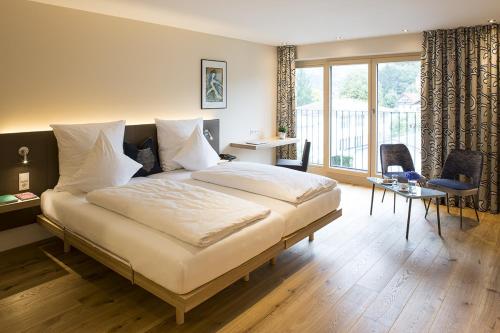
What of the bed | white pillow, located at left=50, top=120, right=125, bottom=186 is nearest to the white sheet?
the bed

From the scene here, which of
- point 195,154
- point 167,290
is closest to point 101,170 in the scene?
point 195,154

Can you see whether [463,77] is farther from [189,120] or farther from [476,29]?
[189,120]

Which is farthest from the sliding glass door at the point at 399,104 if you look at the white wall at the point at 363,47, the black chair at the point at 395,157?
the black chair at the point at 395,157

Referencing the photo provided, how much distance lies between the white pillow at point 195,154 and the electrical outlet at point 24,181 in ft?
4.88

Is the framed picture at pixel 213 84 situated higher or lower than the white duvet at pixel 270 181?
higher

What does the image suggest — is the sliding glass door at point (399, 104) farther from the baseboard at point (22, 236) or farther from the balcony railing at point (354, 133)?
the baseboard at point (22, 236)

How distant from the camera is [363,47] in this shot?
5.53 m

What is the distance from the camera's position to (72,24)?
11.9 feet

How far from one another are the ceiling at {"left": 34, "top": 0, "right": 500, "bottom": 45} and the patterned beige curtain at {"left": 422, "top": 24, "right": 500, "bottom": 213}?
23cm

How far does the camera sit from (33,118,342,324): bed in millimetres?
2123

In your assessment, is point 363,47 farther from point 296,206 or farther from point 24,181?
point 24,181

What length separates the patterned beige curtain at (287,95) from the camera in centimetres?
629

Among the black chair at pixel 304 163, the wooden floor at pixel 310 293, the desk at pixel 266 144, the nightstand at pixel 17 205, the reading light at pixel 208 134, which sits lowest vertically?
the wooden floor at pixel 310 293

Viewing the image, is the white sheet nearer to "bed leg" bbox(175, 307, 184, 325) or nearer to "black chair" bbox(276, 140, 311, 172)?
"bed leg" bbox(175, 307, 184, 325)
